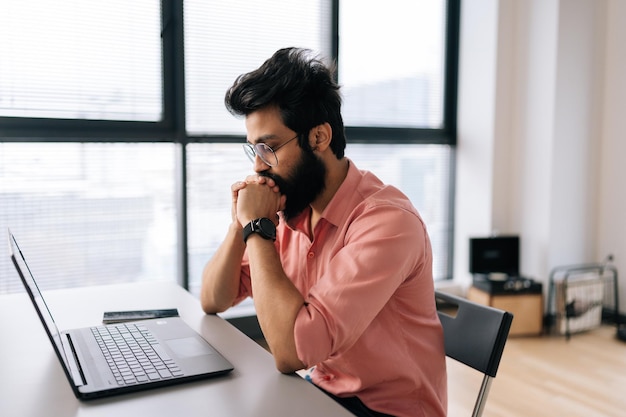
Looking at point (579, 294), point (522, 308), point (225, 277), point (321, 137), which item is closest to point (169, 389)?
point (225, 277)

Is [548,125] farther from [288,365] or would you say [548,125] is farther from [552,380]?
[288,365]

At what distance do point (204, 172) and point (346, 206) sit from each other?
209 cm

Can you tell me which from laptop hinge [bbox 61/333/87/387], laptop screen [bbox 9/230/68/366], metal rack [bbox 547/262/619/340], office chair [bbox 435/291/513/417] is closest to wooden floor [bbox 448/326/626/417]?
metal rack [bbox 547/262/619/340]

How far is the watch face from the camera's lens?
142 cm

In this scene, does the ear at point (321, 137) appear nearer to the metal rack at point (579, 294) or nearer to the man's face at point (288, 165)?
the man's face at point (288, 165)

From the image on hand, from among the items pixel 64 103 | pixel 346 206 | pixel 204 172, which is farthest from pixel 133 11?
pixel 346 206

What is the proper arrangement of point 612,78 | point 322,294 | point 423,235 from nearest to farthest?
point 322,294 < point 423,235 < point 612,78

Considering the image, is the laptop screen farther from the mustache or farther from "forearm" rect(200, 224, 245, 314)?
the mustache

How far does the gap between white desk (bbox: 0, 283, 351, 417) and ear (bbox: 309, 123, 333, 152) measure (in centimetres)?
52

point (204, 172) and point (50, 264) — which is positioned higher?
point (204, 172)

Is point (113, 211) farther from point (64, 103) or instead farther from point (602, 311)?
point (602, 311)

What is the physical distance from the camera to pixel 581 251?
4.08 m

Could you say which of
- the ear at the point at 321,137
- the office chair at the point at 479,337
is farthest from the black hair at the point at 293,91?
the office chair at the point at 479,337

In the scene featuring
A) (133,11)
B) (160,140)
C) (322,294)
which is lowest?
(322,294)
